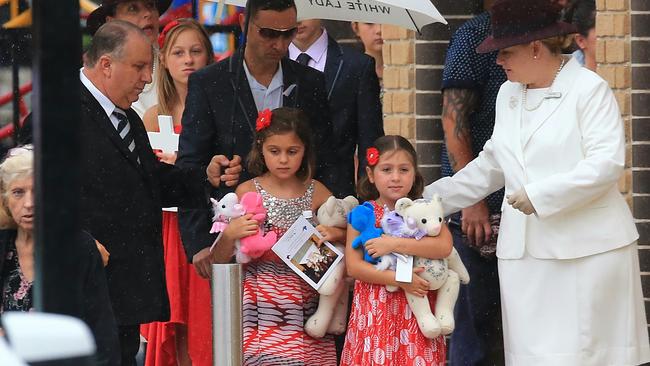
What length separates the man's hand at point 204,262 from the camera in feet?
22.1

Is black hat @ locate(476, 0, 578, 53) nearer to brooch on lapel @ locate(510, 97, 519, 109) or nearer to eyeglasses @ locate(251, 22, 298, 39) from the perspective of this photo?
brooch on lapel @ locate(510, 97, 519, 109)

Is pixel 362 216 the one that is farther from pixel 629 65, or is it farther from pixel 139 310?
pixel 629 65

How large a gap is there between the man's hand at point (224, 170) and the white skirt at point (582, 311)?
4.22 feet

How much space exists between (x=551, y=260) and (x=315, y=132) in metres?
1.35

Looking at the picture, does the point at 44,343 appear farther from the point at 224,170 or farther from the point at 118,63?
the point at 224,170

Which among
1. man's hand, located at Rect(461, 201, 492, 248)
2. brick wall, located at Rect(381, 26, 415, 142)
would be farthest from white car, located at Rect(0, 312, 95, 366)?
brick wall, located at Rect(381, 26, 415, 142)

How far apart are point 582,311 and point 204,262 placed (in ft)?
5.64

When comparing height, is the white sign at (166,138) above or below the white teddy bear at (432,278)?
above

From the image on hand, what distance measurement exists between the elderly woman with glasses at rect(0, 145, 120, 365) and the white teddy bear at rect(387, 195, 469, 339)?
4.95 feet

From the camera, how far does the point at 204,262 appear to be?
6.77m

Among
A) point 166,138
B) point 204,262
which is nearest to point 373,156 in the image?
point 204,262

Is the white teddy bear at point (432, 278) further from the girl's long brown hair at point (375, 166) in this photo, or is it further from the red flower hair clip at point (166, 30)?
the red flower hair clip at point (166, 30)

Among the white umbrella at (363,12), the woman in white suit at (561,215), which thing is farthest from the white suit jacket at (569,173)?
the white umbrella at (363,12)

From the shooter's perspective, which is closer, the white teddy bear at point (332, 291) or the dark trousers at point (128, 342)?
the dark trousers at point (128, 342)
